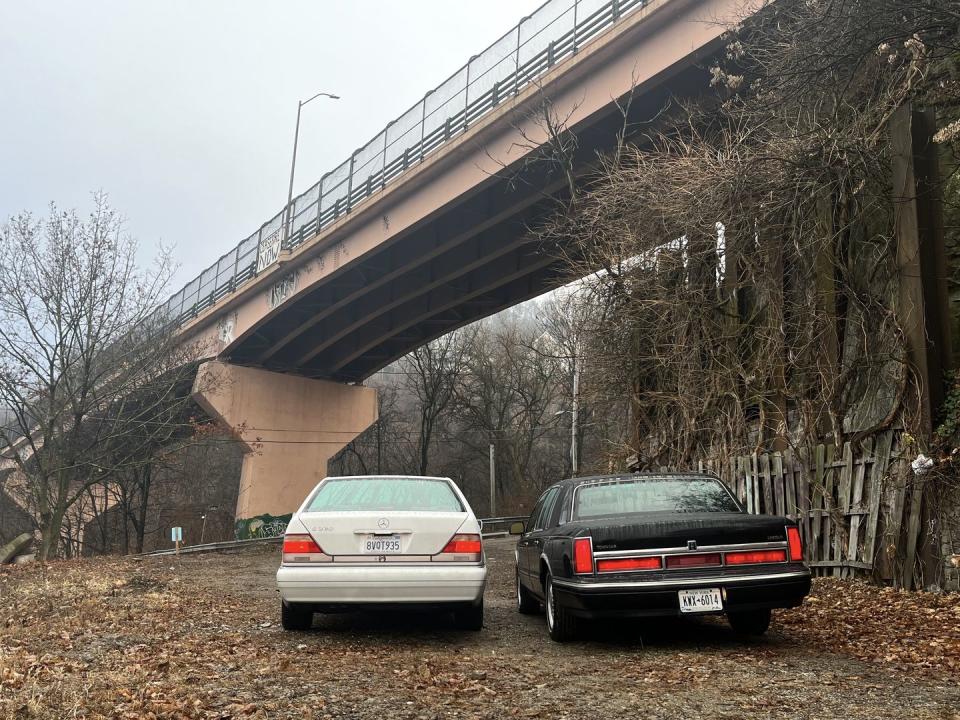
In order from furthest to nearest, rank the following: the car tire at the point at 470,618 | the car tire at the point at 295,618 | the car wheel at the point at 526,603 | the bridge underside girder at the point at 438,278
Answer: the bridge underside girder at the point at 438,278 < the car wheel at the point at 526,603 < the car tire at the point at 470,618 < the car tire at the point at 295,618

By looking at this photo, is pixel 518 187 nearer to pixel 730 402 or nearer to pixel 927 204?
pixel 730 402

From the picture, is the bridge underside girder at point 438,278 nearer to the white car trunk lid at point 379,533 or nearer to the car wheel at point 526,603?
the car wheel at point 526,603

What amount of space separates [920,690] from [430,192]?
2092 cm

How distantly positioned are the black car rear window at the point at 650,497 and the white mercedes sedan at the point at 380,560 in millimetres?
1064

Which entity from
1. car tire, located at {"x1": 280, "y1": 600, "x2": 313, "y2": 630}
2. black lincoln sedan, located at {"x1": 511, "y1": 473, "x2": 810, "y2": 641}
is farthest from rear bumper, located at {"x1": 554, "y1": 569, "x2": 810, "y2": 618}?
car tire, located at {"x1": 280, "y1": 600, "x2": 313, "y2": 630}

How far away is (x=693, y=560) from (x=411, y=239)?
71.4ft

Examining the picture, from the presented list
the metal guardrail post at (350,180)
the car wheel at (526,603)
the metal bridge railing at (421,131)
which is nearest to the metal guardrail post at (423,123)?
the metal bridge railing at (421,131)

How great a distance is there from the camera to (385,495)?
7.71m

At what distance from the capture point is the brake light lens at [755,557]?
20.9ft

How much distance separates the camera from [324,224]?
1131 inches

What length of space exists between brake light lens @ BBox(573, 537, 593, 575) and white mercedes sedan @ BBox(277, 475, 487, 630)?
93cm

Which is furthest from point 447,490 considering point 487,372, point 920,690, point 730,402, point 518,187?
point 487,372

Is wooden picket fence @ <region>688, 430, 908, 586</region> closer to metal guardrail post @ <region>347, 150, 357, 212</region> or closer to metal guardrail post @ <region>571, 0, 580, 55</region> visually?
metal guardrail post @ <region>571, 0, 580, 55</region>

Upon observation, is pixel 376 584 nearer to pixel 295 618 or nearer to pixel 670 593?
pixel 295 618
